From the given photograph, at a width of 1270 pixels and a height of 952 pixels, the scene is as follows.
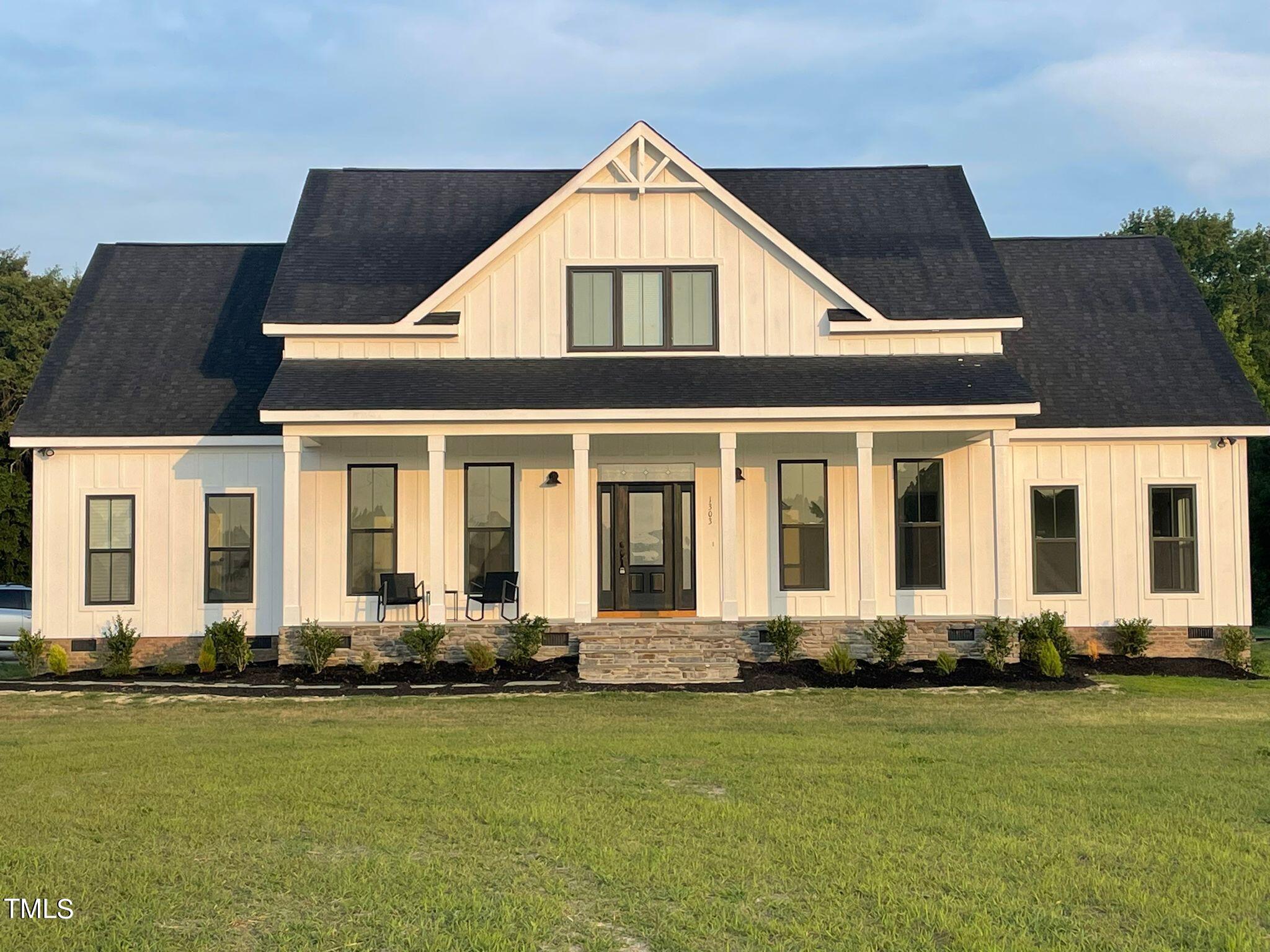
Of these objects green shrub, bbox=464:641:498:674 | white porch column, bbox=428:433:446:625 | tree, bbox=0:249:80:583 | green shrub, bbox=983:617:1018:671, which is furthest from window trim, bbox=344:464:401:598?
tree, bbox=0:249:80:583

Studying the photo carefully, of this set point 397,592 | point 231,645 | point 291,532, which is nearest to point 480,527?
point 397,592

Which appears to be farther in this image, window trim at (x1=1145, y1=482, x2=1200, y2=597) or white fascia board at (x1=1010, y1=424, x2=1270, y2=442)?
window trim at (x1=1145, y1=482, x2=1200, y2=597)

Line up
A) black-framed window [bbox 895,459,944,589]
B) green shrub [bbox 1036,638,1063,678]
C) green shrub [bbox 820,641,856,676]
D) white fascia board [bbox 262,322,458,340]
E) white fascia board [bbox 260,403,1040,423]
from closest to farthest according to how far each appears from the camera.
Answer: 1. green shrub [bbox 1036,638,1063,678]
2. green shrub [bbox 820,641,856,676]
3. white fascia board [bbox 260,403,1040,423]
4. white fascia board [bbox 262,322,458,340]
5. black-framed window [bbox 895,459,944,589]

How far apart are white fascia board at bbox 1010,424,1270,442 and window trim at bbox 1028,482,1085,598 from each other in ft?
2.57

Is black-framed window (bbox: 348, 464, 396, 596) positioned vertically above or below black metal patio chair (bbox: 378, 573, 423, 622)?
above

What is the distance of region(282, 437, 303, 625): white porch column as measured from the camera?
18.4 m

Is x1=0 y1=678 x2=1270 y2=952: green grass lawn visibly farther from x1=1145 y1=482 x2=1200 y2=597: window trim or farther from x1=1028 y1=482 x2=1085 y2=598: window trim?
x1=1145 y1=482 x2=1200 y2=597: window trim

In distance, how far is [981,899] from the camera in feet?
21.5

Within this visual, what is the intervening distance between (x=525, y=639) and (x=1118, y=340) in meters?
11.3

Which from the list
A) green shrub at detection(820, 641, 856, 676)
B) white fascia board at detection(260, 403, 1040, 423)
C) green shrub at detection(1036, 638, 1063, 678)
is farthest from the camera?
white fascia board at detection(260, 403, 1040, 423)

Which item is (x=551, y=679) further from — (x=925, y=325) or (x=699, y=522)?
(x=925, y=325)

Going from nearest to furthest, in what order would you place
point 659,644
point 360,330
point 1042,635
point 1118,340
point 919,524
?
point 659,644
point 1042,635
point 360,330
point 919,524
point 1118,340

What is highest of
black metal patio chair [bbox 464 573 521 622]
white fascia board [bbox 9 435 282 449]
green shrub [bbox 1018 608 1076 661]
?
white fascia board [bbox 9 435 282 449]

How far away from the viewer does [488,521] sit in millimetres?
20281
